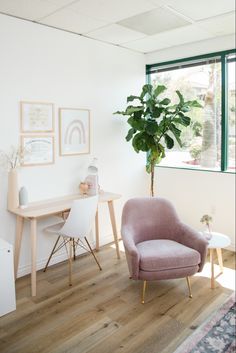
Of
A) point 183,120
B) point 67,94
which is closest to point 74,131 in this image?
point 67,94

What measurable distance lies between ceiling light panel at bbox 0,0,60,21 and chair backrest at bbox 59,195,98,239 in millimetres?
1775

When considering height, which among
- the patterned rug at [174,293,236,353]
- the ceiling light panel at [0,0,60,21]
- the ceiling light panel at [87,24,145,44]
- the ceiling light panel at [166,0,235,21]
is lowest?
the patterned rug at [174,293,236,353]

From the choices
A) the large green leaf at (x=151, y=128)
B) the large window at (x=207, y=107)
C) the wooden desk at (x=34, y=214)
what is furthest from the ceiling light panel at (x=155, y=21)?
the wooden desk at (x=34, y=214)

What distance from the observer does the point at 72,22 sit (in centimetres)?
333

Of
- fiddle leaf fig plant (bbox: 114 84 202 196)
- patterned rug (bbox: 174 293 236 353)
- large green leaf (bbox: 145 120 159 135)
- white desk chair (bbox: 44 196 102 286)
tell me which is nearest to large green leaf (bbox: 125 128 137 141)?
fiddle leaf fig plant (bbox: 114 84 202 196)

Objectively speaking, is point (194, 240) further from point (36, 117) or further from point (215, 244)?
point (36, 117)

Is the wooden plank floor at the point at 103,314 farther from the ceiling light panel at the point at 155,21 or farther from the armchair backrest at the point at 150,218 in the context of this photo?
the ceiling light panel at the point at 155,21

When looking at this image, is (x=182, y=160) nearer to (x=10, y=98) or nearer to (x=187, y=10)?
(x=187, y=10)

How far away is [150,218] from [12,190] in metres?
1.41

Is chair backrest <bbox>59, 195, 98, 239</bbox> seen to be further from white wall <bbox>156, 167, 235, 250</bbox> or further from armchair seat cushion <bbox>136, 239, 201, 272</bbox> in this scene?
white wall <bbox>156, 167, 235, 250</bbox>

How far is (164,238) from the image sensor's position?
336 cm

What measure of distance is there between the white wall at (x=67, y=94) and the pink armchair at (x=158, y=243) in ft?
3.23

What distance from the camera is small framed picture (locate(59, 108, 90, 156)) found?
371 cm

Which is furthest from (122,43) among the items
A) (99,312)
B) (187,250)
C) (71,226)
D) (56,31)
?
(99,312)
